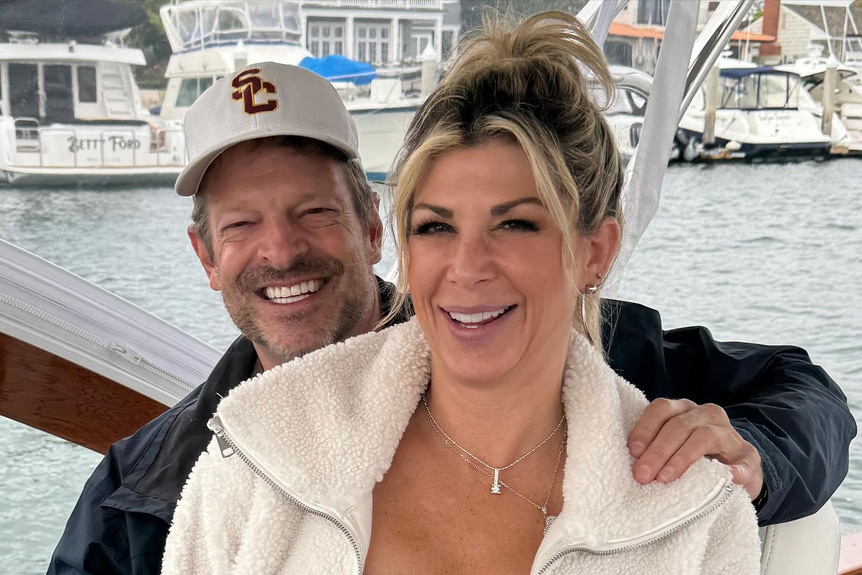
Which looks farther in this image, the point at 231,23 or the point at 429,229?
the point at 231,23

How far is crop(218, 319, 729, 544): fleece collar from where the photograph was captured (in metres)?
1.31

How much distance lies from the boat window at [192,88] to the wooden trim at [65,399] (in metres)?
0.82

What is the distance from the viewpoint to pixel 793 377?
5.30ft

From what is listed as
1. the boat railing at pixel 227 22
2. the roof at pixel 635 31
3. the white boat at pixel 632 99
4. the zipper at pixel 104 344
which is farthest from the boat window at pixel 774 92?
the zipper at pixel 104 344

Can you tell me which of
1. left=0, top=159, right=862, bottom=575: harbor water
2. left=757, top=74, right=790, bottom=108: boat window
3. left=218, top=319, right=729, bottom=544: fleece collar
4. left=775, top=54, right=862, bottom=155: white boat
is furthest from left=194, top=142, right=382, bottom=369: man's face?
left=757, top=74, right=790, bottom=108: boat window

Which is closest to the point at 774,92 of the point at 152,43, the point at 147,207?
the point at 147,207

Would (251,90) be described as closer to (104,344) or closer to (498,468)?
(498,468)

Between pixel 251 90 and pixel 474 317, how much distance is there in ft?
2.36

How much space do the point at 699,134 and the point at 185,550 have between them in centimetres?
1357

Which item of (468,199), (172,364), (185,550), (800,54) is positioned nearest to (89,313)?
(172,364)

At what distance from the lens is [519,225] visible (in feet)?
4.29

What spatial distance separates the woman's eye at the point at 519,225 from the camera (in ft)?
4.28

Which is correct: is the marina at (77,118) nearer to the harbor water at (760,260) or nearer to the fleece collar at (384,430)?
the fleece collar at (384,430)

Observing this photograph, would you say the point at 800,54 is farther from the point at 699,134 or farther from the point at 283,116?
the point at 283,116
